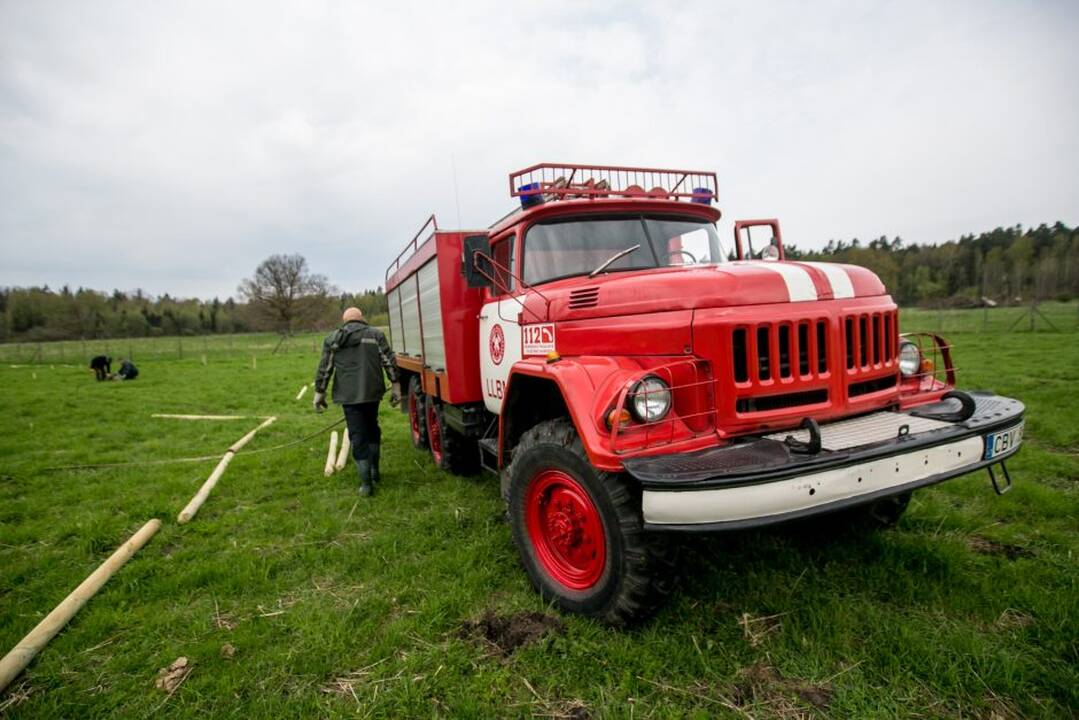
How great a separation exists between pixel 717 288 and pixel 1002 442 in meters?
1.79

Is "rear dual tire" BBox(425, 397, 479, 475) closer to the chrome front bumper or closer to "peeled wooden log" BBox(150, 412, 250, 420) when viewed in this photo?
the chrome front bumper

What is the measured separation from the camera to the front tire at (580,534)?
2.58 meters

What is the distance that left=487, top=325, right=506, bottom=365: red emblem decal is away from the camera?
4.34 meters

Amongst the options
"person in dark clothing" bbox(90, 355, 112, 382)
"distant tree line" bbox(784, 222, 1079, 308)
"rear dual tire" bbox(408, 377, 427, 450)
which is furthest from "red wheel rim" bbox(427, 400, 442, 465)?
"distant tree line" bbox(784, 222, 1079, 308)

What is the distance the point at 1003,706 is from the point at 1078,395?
8.37 m

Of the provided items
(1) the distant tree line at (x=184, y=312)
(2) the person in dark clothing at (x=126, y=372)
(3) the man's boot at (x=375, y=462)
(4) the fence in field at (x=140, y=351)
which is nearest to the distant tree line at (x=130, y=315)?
(1) the distant tree line at (x=184, y=312)

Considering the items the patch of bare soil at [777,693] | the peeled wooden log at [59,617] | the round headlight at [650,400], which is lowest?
the patch of bare soil at [777,693]

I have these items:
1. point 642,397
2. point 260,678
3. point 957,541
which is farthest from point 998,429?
point 260,678

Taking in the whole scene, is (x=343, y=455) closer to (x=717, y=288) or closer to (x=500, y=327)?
(x=500, y=327)

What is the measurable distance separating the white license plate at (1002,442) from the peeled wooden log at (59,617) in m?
5.20

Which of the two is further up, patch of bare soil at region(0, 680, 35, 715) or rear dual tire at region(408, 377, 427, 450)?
rear dual tire at region(408, 377, 427, 450)

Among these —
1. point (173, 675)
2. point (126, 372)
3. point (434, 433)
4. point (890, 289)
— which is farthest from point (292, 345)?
point (890, 289)

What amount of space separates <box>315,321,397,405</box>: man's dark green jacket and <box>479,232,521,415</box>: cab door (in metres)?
1.38

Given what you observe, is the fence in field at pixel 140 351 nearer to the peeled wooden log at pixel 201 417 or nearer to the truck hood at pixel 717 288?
the peeled wooden log at pixel 201 417
